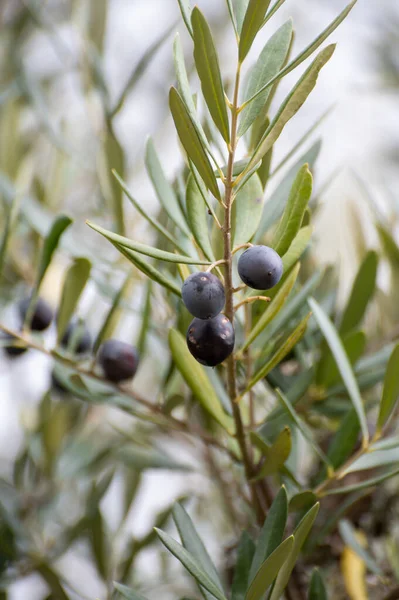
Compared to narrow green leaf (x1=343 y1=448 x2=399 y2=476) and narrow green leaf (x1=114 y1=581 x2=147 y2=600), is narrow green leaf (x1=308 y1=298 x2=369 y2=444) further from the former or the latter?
narrow green leaf (x1=114 y1=581 x2=147 y2=600)

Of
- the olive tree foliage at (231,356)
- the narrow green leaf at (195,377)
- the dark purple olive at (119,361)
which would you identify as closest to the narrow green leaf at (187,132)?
the olive tree foliage at (231,356)

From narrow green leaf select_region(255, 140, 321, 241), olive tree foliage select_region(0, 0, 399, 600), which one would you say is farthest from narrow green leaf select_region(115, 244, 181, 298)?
narrow green leaf select_region(255, 140, 321, 241)

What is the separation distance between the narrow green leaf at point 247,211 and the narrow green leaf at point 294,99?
5 centimetres

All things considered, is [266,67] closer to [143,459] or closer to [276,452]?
[276,452]

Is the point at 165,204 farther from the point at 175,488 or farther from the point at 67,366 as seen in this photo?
the point at 175,488

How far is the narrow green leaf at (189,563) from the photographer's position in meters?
0.30

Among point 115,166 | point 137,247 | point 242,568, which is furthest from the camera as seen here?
point 115,166

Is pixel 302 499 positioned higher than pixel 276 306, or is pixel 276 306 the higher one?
pixel 276 306

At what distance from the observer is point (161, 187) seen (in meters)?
0.37

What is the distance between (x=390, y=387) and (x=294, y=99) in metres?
0.16

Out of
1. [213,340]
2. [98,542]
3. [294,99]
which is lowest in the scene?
[98,542]

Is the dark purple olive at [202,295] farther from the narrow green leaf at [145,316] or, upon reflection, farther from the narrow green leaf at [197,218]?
the narrow green leaf at [145,316]

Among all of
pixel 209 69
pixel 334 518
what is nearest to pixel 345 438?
pixel 334 518

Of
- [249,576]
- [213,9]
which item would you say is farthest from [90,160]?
[213,9]
